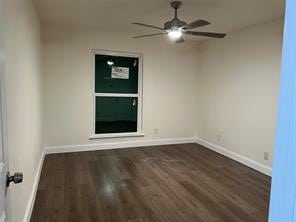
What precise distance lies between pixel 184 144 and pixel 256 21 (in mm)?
2927

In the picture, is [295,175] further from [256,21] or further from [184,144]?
[184,144]

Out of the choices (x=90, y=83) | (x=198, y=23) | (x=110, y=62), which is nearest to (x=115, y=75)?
(x=110, y=62)

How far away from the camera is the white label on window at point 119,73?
4926 mm

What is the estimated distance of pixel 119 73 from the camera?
196 inches

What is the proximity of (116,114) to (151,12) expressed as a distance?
240 cm

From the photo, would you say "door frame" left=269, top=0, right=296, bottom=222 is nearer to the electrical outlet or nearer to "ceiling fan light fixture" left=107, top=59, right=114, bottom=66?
the electrical outlet

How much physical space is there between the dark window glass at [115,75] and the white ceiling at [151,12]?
2.81 feet

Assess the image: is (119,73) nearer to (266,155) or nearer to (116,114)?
(116,114)

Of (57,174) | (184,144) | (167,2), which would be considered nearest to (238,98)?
(184,144)

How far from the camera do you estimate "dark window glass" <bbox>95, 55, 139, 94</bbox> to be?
4.81 m

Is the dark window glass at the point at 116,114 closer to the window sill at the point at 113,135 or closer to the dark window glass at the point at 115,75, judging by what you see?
the window sill at the point at 113,135

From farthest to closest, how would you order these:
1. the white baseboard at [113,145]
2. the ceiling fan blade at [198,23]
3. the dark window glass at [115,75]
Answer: the dark window glass at [115,75] → the white baseboard at [113,145] → the ceiling fan blade at [198,23]

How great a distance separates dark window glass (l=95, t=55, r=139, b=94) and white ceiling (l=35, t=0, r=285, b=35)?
86cm

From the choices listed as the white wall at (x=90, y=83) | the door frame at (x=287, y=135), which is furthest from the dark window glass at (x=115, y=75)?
the door frame at (x=287, y=135)
